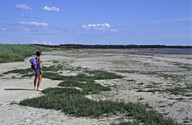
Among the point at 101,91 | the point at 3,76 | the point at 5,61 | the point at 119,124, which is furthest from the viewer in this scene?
the point at 5,61

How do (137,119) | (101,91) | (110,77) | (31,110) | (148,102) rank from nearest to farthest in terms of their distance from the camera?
(137,119), (31,110), (148,102), (101,91), (110,77)

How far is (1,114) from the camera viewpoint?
282 inches

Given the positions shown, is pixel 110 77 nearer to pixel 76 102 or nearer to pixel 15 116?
pixel 76 102

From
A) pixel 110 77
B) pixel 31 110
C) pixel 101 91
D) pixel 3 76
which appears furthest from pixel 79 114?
pixel 3 76

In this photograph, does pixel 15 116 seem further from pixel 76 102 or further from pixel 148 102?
pixel 148 102

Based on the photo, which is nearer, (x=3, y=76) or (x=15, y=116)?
(x=15, y=116)

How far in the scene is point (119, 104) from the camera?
7.62 metres

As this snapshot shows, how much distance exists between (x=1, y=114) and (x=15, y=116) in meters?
0.53

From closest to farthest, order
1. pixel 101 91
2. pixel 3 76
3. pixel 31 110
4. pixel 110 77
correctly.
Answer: pixel 31 110 → pixel 101 91 → pixel 110 77 → pixel 3 76

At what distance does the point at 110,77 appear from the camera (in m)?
15.3

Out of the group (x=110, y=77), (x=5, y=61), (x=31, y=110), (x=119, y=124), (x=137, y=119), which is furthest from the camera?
(x=5, y=61)

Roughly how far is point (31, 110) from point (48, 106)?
0.55 metres

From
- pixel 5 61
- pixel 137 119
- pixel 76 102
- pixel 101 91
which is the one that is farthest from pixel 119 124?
pixel 5 61

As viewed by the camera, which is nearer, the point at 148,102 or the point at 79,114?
the point at 79,114
